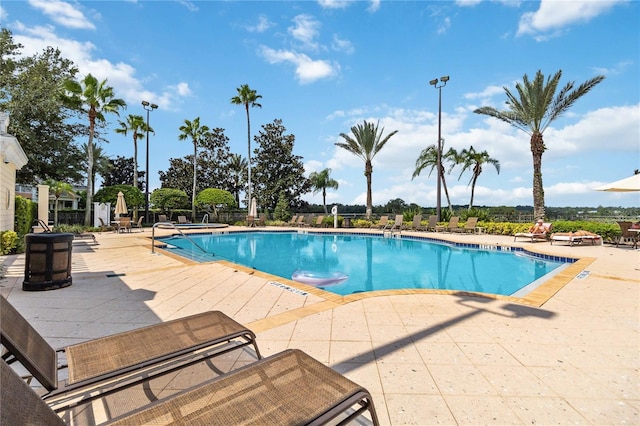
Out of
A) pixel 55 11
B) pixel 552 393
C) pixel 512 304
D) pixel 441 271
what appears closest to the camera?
pixel 552 393

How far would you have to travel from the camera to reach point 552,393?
6.85 ft

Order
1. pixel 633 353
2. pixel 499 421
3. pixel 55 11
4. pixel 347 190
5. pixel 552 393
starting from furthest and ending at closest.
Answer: pixel 347 190
pixel 55 11
pixel 633 353
pixel 552 393
pixel 499 421

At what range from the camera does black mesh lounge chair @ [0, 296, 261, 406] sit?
1.52m

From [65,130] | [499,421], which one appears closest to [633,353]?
[499,421]

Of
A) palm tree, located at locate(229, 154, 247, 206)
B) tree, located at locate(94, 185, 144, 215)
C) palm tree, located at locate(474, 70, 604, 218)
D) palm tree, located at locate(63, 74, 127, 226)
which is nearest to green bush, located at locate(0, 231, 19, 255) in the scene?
palm tree, located at locate(63, 74, 127, 226)

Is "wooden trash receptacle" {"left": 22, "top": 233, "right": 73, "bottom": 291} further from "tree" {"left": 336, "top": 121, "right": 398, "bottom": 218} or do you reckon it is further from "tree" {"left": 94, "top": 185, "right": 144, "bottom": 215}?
"tree" {"left": 336, "top": 121, "right": 398, "bottom": 218}

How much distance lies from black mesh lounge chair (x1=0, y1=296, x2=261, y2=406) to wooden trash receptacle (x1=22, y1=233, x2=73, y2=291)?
3.03m

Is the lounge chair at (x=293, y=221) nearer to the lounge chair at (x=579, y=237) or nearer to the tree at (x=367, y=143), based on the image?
the tree at (x=367, y=143)

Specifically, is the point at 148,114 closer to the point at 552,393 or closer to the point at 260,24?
the point at 260,24

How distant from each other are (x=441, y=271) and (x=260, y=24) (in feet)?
30.3

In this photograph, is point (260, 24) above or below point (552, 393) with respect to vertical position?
above

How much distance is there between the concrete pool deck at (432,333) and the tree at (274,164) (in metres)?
23.3

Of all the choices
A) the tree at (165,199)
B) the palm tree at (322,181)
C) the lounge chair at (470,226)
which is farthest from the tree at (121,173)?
the lounge chair at (470,226)

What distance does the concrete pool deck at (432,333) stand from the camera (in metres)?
1.99
